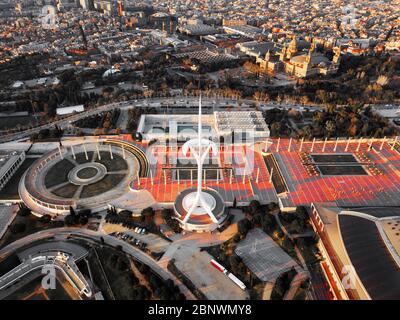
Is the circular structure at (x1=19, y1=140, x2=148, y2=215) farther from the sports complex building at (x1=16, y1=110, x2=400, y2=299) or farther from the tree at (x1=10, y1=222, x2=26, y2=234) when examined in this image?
the tree at (x1=10, y1=222, x2=26, y2=234)

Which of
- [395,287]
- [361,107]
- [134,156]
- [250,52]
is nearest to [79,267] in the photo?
[134,156]

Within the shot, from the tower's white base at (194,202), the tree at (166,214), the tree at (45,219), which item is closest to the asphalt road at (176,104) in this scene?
the tree at (45,219)

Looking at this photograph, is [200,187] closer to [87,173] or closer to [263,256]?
[263,256]

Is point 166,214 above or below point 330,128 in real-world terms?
below

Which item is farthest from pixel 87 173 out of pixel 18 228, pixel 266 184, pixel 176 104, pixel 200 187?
pixel 176 104

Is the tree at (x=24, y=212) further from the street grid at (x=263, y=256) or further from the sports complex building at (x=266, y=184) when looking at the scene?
the street grid at (x=263, y=256)
